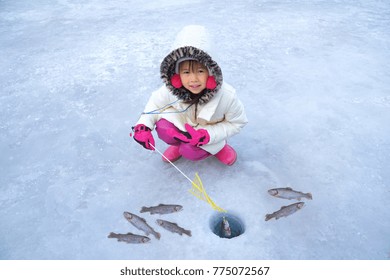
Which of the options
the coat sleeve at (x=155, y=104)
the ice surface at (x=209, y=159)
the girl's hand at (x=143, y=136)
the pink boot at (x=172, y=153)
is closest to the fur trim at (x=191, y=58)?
the coat sleeve at (x=155, y=104)

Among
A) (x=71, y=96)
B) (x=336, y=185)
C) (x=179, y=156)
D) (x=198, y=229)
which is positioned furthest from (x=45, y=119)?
(x=336, y=185)

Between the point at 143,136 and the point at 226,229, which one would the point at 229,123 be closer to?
the point at 143,136

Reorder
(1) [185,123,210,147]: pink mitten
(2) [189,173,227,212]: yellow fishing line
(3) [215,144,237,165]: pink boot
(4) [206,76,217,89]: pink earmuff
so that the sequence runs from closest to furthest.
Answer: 1. (4) [206,76,217,89]: pink earmuff
2. (1) [185,123,210,147]: pink mitten
3. (2) [189,173,227,212]: yellow fishing line
4. (3) [215,144,237,165]: pink boot

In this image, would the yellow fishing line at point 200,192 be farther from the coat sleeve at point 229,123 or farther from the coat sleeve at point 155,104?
the coat sleeve at point 155,104

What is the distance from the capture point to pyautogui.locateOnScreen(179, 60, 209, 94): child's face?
1896 millimetres

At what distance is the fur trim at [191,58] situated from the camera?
5.81 feet

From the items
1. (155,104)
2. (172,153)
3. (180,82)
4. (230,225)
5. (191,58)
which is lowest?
(230,225)

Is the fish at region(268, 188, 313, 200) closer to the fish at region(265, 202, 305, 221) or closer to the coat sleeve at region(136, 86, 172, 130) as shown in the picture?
the fish at region(265, 202, 305, 221)

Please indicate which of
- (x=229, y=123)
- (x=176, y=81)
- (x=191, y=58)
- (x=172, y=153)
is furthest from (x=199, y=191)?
(x=191, y=58)

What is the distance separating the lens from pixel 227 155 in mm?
2408

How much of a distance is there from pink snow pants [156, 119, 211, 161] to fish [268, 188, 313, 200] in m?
0.58

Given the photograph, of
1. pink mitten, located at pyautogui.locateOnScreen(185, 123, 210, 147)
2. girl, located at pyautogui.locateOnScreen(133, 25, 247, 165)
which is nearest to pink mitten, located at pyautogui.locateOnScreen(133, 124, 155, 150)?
girl, located at pyautogui.locateOnScreen(133, 25, 247, 165)

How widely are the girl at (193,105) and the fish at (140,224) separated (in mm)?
488

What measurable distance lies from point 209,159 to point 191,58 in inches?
37.9
